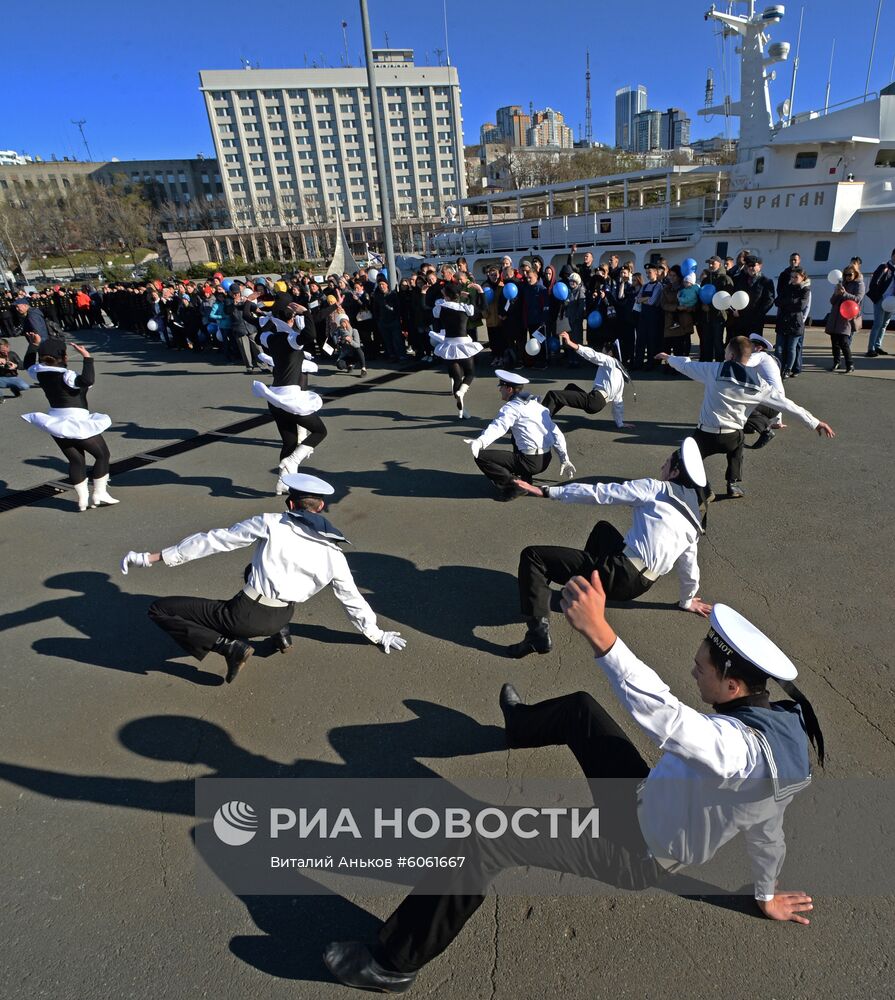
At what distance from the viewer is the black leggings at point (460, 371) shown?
→ 29.6 feet

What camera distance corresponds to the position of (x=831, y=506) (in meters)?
5.88

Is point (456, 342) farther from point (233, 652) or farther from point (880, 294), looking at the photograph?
point (880, 294)

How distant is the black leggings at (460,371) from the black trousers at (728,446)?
4037 millimetres

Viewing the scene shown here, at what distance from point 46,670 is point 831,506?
7126 millimetres

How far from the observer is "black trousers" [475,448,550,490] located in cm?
611

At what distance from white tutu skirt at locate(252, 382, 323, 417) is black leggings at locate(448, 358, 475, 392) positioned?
115 inches

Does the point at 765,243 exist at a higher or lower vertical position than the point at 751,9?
lower

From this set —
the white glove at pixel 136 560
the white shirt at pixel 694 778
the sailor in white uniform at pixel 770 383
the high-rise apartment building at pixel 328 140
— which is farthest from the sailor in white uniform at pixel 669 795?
the high-rise apartment building at pixel 328 140

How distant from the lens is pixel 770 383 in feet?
18.9

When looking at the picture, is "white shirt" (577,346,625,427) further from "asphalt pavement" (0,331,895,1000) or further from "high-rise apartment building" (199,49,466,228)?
"high-rise apartment building" (199,49,466,228)

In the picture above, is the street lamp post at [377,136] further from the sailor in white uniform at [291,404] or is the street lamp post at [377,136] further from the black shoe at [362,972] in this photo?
the black shoe at [362,972]

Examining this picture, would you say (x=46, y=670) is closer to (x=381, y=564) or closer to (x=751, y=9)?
(x=381, y=564)

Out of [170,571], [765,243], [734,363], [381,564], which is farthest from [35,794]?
[765,243]

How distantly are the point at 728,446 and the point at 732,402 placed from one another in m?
0.47
